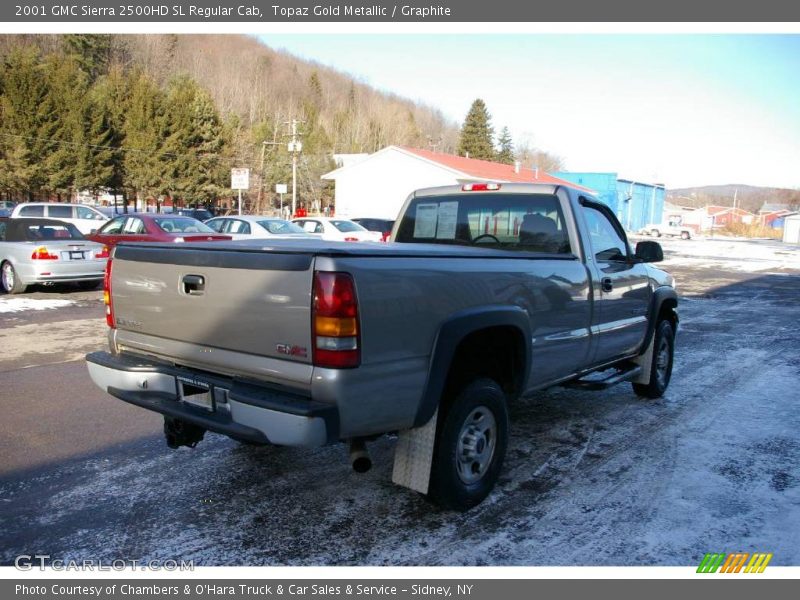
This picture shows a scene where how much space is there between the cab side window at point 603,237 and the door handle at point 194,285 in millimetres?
2980

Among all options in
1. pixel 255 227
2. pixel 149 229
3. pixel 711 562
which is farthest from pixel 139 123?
pixel 711 562

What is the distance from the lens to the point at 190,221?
14688mm

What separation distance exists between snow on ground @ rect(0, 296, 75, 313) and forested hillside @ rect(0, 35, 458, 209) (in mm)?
34321

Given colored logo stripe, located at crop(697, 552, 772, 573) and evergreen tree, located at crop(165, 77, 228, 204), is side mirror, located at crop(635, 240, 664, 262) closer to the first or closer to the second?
colored logo stripe, located at crop(697, 552, 772, 573)

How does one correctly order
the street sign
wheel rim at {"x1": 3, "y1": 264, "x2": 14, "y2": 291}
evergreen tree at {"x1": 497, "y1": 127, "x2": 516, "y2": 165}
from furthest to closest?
1. evergreen tree at {"x1": 497, "y1": 127, "x2": 516, "y2": 165}
2. the street sign
3. wheel rim at {"x1": 3, "y1": 264, "x2": 14, "y2": 291}

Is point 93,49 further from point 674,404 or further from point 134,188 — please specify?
point 674,404

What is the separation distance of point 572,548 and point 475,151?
80171 mm

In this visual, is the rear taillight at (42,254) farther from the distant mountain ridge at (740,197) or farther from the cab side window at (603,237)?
the distant mountain ridge at (740,197)

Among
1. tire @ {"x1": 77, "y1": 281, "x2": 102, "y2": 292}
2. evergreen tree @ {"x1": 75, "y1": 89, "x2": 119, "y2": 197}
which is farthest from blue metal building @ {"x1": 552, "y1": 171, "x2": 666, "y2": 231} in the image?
tire @ {"x1": 77, "y1": 281, "x2": 102, "y2": 292}

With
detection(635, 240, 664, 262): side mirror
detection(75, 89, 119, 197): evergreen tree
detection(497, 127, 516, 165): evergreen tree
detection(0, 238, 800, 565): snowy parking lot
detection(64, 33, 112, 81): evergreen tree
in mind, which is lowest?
Result: detection(0, 238, 800, 565): snowy parking lot

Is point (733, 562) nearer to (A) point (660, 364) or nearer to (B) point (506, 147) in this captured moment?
(A) point (660, 364)

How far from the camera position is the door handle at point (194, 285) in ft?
11.0

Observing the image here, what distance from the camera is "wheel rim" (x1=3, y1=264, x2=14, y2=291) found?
477 inches

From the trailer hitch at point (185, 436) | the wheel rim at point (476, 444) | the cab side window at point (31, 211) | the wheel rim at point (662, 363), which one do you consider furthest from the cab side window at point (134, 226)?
the wheel rim at point (476, 444)
